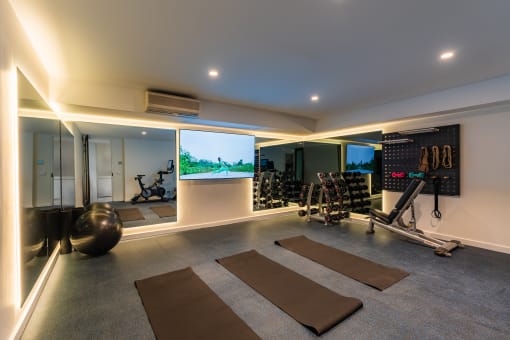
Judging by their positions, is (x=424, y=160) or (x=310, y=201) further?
(x=310, y=201)

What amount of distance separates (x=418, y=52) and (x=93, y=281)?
180 inches

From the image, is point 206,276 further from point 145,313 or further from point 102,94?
point 102,94

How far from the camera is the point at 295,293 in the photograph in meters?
2.44

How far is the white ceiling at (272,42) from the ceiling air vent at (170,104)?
18cm

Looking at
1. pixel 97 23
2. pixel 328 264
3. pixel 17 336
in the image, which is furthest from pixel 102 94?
pixel 328 264

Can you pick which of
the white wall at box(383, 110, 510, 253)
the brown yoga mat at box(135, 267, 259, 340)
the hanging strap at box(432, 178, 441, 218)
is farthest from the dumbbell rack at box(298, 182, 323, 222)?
the brown yoga mat at box(135, 267, 259, 340)

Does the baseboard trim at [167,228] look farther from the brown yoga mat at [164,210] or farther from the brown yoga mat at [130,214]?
the brown yoga mat at [164,210]

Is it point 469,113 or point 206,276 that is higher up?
point 469,113

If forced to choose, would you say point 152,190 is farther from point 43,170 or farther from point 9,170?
point 9,170

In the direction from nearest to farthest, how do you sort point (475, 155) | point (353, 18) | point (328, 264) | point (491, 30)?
point (353, 18)
point (491, 30)
point (328, 264)
point (475, 155)

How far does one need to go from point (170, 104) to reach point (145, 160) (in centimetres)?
516

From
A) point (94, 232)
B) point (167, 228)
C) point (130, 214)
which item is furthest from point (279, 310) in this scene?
point (130, 214)

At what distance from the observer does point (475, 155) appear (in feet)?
12.6

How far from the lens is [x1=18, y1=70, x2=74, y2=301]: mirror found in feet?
6.48
